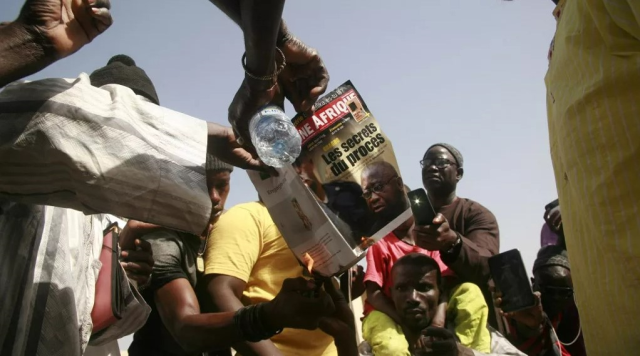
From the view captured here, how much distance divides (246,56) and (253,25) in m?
0.11

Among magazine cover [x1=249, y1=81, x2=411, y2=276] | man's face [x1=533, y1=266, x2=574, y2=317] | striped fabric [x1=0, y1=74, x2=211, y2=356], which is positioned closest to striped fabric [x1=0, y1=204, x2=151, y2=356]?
striped fabric [x1=0, y1=74, x2=211, y2=356]

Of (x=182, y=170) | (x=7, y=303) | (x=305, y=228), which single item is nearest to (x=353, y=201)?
(x=305, y=228)

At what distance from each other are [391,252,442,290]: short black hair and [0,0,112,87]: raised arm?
2335mm

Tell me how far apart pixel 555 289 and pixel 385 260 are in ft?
4.33

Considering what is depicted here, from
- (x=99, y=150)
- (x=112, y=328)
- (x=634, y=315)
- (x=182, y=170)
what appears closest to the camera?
(x=634, y=315)

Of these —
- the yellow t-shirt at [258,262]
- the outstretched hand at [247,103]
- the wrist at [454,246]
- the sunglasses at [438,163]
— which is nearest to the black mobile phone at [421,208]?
the wrist at [454,246]

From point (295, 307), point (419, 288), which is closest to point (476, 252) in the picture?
point (419, 288)

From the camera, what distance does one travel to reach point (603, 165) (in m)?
1.23

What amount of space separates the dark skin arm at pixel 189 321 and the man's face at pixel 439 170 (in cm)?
217

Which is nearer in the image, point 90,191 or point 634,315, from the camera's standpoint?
point 634,315

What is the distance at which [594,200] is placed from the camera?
1250mm

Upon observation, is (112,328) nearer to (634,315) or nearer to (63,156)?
(63,156)

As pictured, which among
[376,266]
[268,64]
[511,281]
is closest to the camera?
[268,64]

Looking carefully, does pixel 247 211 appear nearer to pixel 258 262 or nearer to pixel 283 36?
pixel 258 262
